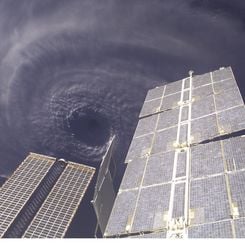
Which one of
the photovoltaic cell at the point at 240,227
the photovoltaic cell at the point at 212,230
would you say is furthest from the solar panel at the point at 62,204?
the photovoltaic cell at the point at 240,227

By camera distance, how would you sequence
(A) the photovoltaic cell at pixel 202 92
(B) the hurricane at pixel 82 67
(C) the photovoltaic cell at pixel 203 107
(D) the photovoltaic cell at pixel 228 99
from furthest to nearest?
(B) the hurricane at pixel 82 67 → (A) the photovoltaic cell at pixel 202 92 → (C) the photovoltaic cell at pixel 203 107 → (D) the photovoltaic cell at pixel 228 99

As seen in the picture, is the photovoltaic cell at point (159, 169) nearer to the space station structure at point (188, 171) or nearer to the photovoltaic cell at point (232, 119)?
the space station structure at point (188, 171)

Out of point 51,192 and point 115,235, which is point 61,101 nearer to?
point 51,192

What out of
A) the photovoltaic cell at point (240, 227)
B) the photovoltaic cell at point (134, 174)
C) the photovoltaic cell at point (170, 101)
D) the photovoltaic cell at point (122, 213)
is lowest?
the photovoltaic cell at point (240, 227)

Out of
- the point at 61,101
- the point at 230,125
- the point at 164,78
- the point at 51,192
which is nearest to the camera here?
the point at 230,125

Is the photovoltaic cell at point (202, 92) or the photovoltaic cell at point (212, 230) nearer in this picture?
the photovoltaic cell at point (212, 230)

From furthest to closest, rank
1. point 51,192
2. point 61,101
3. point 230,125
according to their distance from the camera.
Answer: point 51,192 < point 61,101 < point 230,125

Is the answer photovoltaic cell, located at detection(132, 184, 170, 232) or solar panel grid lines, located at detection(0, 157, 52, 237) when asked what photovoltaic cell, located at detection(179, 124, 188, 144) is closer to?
photovoltaic cell, located at detection(132, 184, 170, 232)

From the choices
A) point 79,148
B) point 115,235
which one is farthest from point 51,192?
point 115,235
